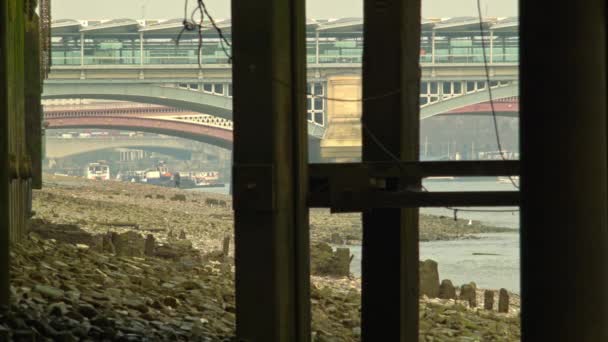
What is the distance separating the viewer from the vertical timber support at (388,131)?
6312 millimetres

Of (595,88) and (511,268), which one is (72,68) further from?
(595,88)

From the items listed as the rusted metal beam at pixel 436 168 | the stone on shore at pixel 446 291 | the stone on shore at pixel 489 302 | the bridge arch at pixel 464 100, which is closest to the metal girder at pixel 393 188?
the rusted metal beam at pixel 436 168

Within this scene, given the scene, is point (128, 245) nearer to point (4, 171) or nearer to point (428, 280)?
point (428, 280)

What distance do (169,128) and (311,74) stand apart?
35.9 ft

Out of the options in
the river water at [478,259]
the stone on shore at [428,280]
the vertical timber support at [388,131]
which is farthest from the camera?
the river water at [478,259]

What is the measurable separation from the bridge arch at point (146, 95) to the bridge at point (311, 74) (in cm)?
4

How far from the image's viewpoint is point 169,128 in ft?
181

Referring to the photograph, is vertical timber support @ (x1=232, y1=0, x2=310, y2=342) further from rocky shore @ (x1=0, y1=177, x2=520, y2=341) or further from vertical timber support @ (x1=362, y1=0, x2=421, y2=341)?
rocky shore @ (x1=0, y1=177, x2=520, y2=341)

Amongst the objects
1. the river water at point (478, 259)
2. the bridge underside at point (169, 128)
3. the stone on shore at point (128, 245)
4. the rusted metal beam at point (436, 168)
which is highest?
the rusted metal beam at point (436, 168)

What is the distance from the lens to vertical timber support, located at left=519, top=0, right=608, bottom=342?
4.10m

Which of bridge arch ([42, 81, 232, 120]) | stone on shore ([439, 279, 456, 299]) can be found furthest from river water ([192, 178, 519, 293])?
bridge arch ([42, 81, 232, 120])

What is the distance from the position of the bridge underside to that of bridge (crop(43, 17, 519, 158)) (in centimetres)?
5

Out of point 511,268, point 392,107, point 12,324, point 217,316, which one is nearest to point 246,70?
point 392,107

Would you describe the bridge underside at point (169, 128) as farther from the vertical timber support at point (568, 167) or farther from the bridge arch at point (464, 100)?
the vertical timber support at point (568, 167)
